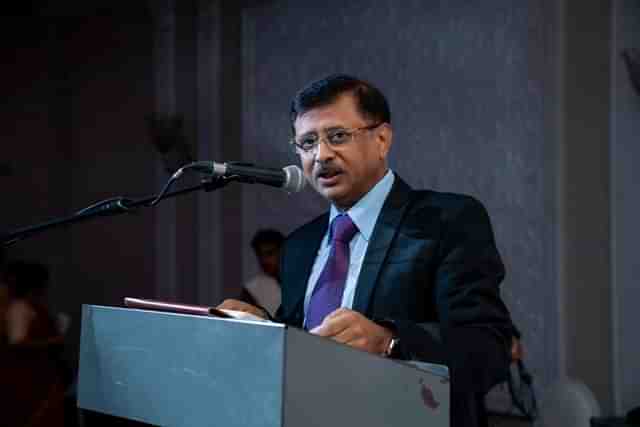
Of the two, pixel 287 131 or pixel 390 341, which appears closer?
pixel 390 341

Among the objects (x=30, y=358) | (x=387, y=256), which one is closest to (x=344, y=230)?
(x=387, y=256)

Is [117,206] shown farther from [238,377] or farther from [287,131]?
[287,131]

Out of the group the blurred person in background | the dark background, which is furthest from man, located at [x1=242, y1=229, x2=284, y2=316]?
the blurred person in background

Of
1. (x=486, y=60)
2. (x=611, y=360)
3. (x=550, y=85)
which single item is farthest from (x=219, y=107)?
(x=611, y=360)

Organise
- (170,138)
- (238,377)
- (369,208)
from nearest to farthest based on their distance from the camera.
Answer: (238,377)
(369,208)
(170,138)

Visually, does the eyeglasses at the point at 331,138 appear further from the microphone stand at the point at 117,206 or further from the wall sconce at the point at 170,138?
the wall sconce at the point at 170,138

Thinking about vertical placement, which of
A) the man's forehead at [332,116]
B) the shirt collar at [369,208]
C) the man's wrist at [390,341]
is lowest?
the man's wrist at [390,341]

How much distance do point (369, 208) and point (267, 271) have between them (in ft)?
10.1

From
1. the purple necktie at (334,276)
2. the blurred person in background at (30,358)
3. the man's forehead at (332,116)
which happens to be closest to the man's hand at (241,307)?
the purple necktie at (334,276)

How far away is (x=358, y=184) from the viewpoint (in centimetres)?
187

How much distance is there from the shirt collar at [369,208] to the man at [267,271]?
2.96 m

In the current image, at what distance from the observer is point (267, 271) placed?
493cm

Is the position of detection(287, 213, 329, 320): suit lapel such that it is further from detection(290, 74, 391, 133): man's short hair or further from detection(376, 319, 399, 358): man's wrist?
detection(376, 319, 399, 358): man's wrist

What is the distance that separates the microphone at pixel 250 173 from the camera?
1.60m
